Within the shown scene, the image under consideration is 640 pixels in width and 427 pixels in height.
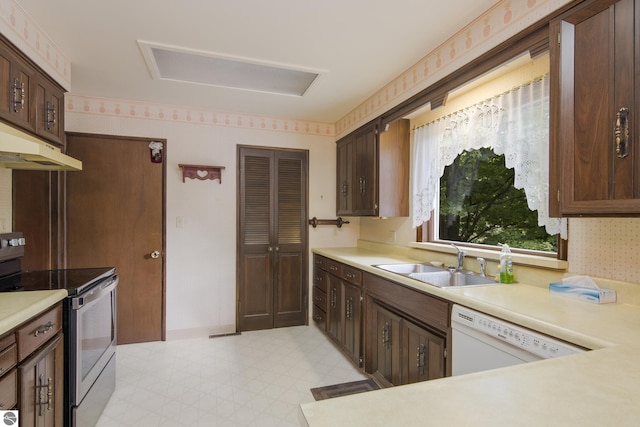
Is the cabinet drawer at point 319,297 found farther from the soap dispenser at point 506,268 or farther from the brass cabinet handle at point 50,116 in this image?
the brass cabinet handle at point 50,116

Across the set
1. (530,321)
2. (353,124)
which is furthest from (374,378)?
(353,124)

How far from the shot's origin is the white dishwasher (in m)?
1.17

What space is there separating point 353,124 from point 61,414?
3127mm

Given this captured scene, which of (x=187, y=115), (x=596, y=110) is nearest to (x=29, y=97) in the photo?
(x=187, y=115)

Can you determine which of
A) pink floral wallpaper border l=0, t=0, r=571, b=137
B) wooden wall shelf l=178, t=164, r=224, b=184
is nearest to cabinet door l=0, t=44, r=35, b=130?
pink floral wallpaper border l=0, t=0, r=571, b=137

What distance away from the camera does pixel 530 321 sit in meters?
1.22

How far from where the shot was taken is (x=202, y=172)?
3359 mm

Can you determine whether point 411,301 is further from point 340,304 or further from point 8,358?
point 8,358

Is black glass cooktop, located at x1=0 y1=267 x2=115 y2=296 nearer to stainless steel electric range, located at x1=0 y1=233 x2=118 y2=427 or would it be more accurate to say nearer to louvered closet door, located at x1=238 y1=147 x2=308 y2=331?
stainless steel electric range, located at x1=0 y1=233 x2=118 y2=427

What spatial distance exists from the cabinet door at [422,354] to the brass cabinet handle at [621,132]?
1.11m

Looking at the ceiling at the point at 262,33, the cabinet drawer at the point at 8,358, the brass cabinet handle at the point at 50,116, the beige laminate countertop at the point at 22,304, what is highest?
the ceiling at the point at 262,33

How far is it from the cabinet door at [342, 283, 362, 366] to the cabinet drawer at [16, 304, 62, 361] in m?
1.92

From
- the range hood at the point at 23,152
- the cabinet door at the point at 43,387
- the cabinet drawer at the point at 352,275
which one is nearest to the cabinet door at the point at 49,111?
the range hood at the point at 23,152

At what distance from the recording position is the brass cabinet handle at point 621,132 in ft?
3.71
